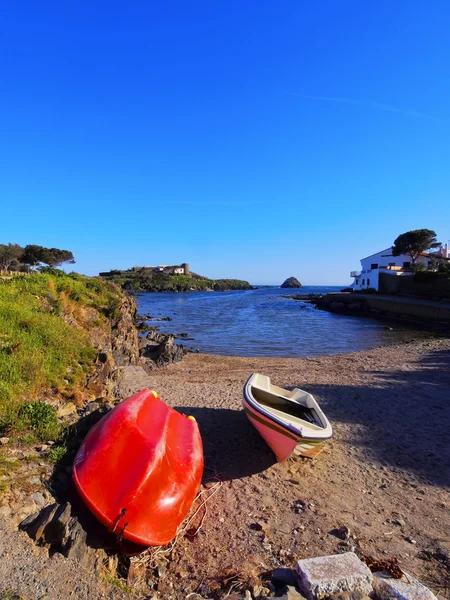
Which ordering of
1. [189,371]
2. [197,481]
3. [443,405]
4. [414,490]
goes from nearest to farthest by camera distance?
[197,481], [414,490], [443,405], [189,371]

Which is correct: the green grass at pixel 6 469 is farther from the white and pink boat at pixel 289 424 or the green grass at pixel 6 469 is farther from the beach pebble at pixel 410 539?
the beach pebble at pixel 410 539

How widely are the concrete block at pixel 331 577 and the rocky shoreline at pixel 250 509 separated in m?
0.17

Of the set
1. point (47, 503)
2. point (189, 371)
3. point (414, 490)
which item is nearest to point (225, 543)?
point (47, 503)

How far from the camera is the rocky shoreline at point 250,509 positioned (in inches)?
134

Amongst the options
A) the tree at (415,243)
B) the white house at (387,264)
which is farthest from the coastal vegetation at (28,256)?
the tree at (415,243)

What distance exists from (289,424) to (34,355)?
484 centimetres

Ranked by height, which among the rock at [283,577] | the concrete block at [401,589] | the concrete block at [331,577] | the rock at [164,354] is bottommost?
the rock at [164,354]

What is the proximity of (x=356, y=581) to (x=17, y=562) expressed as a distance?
3.06m

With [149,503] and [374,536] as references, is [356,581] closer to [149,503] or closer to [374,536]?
[374,536]

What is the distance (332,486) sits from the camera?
5.73 metres

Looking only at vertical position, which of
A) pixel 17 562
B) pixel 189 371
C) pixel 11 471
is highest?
pixel 11 471

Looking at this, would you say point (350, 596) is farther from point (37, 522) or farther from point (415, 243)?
point (415, 243)

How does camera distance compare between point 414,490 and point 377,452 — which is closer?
point 414,490

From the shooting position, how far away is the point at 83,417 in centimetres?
571
